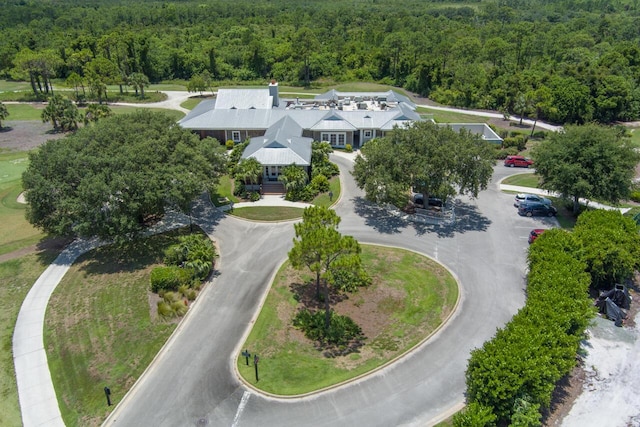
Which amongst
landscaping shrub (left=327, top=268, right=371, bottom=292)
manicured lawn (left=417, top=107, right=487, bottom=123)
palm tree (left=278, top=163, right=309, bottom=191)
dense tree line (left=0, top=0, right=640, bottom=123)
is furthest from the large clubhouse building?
landscaping shrub (left=327, top=268, right=371, bottom=292)

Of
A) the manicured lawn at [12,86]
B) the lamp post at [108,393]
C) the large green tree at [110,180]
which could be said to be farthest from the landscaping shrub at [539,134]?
the manicured lawn at [12,86]

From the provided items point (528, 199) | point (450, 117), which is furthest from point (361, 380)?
point (450, 117)

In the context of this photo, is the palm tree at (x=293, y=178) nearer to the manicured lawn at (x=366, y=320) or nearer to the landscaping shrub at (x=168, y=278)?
the manicured lawn at (x=366, y=320)

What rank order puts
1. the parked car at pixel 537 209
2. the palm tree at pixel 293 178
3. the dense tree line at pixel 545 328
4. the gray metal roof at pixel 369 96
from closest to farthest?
the dense tree line at pixel 545 328
the parked car at pixel 537 209
the palm tree at pixel 293 178
the gray metal roof at pixel 369 96

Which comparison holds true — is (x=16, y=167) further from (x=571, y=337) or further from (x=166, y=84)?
(x=571, y=337)

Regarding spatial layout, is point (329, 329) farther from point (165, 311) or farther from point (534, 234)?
point (534, 234)

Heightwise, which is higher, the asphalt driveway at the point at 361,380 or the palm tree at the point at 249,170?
the palm tree at the point at 249,170
